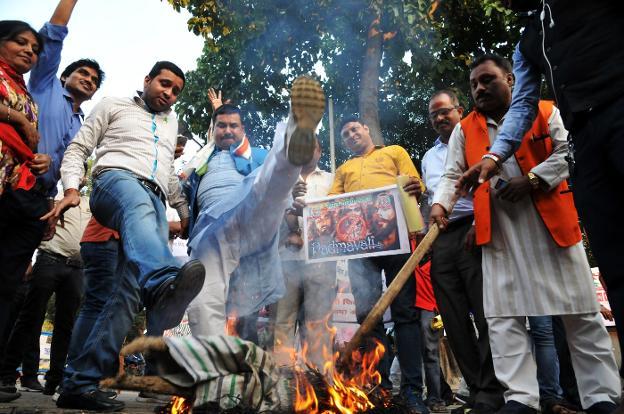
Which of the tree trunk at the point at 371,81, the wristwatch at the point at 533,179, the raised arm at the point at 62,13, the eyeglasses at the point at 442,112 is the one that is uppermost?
the tree trunk at the point at 371,81

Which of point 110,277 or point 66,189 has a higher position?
point 66,189

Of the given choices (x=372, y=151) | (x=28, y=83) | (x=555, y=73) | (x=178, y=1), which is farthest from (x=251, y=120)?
(x=555, y=73)

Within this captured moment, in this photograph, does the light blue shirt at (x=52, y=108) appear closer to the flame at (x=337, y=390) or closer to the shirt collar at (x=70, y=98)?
the shirt collar at (x=70, y=98)

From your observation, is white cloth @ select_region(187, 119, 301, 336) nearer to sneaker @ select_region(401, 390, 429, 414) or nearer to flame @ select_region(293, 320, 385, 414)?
flame @ select_region(293, 320, 385, 414)

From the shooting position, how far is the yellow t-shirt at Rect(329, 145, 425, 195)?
451 centimetres

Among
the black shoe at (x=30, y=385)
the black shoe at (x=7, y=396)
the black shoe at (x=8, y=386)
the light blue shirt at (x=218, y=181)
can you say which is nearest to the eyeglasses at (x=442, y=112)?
the light blue shirt at (x=218, y=181)

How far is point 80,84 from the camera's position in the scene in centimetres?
436

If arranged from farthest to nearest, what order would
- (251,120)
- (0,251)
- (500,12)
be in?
(500,12) < (251,120) < (0,251)

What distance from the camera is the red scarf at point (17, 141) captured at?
287 centimetres

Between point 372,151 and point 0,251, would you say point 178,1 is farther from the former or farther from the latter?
point 0,251

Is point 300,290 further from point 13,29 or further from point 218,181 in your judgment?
point 13,29

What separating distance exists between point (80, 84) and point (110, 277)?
1.68 meters

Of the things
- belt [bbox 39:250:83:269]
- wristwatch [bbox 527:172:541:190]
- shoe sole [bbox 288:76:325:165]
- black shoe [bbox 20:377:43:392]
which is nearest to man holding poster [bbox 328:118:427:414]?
wristwatch [bbox 527:172:541:190]

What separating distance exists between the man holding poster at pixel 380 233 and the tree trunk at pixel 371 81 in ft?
7.07
